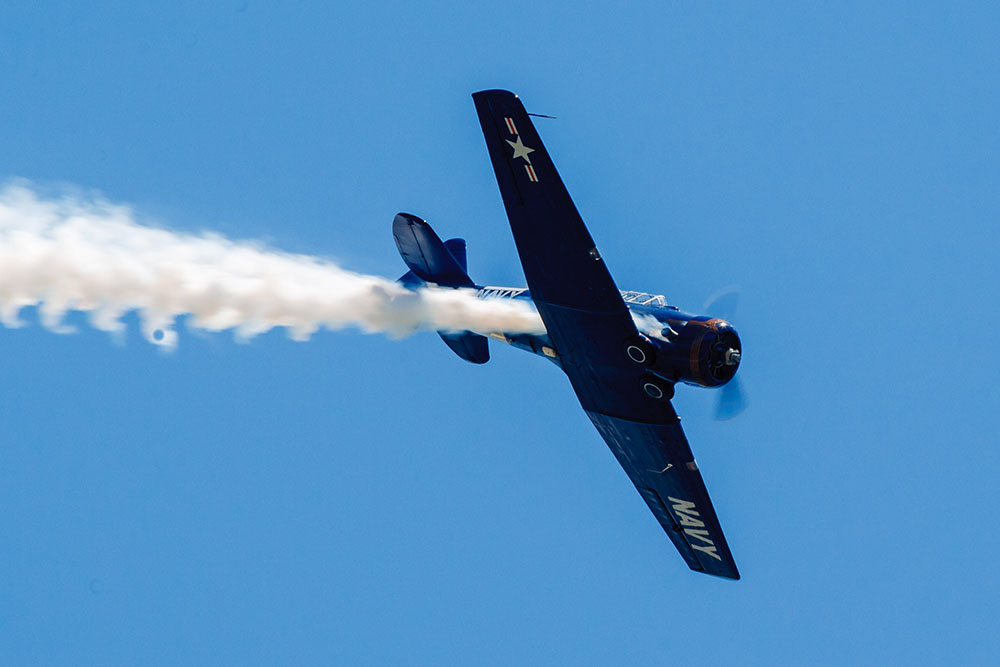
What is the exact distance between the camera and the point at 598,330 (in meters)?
22.3

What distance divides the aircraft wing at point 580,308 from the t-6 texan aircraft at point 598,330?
0.02 meters

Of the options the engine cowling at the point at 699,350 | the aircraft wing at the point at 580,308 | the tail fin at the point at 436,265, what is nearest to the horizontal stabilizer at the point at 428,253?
the tail fin at the point at 436,265

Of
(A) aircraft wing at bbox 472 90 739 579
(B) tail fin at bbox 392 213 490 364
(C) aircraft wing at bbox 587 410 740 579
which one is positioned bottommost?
(C) aircraft wing at bbox 587 410 740 579

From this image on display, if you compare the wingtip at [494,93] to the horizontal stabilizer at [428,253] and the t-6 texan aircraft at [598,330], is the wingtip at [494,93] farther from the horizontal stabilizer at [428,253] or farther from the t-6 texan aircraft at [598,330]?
the horizontal stabilizer at [428,253]

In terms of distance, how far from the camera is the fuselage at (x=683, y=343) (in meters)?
21.4

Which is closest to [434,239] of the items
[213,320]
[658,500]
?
[213,320]

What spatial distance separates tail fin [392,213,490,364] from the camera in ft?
88.4

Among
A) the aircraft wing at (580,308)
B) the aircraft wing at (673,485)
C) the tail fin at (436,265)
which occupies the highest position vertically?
the tail fin at (436,265)

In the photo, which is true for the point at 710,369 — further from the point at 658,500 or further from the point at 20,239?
the point at 20,239

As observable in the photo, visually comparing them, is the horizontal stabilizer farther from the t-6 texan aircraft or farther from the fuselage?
the fuselage

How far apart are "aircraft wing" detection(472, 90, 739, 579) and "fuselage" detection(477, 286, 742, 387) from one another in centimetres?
41

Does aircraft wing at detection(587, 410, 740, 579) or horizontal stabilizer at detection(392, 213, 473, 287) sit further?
horizontal stabilizer at detection(392, 213, 473, 287)

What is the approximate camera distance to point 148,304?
881 inches

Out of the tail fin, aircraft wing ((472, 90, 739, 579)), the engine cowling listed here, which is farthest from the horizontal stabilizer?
the engine cowling
